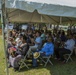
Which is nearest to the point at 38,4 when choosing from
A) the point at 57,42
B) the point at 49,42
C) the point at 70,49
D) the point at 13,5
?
the point at 13,5

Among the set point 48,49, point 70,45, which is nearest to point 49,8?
point 48,49

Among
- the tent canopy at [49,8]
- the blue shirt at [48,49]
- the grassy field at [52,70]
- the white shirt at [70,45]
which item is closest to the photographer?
the tent canopy at [49,8]

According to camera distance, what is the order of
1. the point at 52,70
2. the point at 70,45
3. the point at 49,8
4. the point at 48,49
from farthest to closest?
1. the point at 70,45
2. the point at 48,49
3. the point at 52,70
4. the point at 49,8

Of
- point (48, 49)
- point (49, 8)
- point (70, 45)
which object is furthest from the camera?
point (70, 45)

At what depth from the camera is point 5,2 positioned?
18.7 ft

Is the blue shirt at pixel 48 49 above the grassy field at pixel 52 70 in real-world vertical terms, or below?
above

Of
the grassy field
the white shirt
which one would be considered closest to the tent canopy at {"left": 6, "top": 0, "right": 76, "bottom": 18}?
the grassy field

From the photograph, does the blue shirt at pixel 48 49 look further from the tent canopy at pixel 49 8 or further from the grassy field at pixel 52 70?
the tent canopy at pixel 49 8

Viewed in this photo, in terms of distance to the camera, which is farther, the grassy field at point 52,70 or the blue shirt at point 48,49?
the blue shirt at point 48,49

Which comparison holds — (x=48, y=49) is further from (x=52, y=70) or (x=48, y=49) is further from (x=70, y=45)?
(x=70, y=45)

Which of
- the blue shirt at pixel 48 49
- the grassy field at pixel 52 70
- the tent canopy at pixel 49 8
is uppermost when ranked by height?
the tent canopy at pixel 49 8

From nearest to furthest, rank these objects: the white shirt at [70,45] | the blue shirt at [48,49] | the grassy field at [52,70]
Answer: the grassy field at [52,70]
the blue shirt at [48,49]
the white shirt at [70,45]

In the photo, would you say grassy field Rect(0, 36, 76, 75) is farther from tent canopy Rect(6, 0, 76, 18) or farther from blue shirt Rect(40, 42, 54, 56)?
tent canopy Rect(6, 0, 76, 18)

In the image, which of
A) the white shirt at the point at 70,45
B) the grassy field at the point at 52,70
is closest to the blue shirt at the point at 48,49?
the grassy field at the point at 52,70
